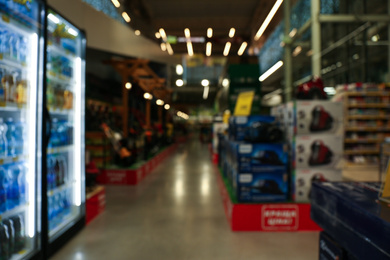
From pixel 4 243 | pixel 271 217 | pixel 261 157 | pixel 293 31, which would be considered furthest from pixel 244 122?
pixel 293 31

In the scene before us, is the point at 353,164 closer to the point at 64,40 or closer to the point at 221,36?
the point at 64,40

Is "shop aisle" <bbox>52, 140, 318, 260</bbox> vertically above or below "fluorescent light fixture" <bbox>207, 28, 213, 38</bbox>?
below

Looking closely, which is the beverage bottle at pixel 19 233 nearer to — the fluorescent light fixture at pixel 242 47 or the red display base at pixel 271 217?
the red display base at pixel 271 217

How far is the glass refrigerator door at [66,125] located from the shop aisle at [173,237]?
36cm

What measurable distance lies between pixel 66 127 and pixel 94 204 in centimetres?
118

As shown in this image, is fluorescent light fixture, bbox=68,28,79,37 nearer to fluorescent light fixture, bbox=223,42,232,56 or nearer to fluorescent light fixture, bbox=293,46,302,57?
fluorescent light fixture, bbox=293,46,302,57

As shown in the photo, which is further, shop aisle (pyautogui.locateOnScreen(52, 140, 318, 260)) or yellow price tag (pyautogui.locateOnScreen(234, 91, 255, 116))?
yellow price tag (pyautogui.locateOnScreen(234, 91, 255, 116))

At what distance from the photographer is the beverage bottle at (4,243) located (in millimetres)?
2209

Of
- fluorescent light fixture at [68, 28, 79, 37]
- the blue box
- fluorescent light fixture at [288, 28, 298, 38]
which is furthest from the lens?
fluorescent light fixture at [288, 28, 298, 38]

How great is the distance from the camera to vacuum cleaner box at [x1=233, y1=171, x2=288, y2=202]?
3516mm

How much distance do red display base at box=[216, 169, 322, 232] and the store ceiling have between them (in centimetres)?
1052

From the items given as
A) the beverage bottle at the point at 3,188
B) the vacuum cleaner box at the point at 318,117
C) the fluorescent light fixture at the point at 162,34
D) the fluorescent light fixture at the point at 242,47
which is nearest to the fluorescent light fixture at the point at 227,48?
the fluorescent light fixture at the point at 242,47

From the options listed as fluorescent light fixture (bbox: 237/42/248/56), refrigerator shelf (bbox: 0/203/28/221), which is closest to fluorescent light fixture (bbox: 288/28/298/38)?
fluorescent light fixture (bbox: 237/42/248/56)

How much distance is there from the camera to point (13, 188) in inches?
95.5
